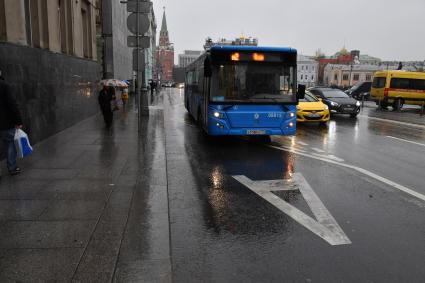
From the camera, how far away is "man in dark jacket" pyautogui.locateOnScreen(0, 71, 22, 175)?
6783mm

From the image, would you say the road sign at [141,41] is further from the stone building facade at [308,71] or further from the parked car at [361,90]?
the stone building facade at [308,71]

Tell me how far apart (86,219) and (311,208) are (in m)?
3.15

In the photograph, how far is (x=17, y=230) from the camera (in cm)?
467

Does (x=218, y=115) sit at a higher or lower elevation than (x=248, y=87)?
lower

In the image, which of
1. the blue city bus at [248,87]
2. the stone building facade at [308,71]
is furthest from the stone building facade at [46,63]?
the stone building facade at [308,71]

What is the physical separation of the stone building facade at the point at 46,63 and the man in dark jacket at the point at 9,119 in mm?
2276

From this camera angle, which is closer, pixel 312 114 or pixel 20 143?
pixel 20 143

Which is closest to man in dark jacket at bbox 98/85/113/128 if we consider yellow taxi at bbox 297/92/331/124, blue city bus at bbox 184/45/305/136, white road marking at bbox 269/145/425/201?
blue city bus at bbox 184/45/305/136

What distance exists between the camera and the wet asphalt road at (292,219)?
3.99 m

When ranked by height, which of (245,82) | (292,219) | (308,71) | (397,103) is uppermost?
(308,71)

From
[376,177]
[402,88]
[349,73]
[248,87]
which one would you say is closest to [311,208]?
[376,177]

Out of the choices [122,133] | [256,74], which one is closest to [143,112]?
[122,133]

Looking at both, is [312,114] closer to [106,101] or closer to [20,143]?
[106,101]

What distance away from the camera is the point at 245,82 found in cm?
1074
